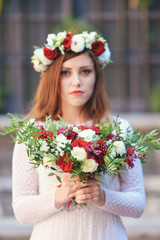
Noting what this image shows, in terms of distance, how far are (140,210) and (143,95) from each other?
901 centimetres

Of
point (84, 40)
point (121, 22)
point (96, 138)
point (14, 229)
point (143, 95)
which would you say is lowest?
point (14, 229)

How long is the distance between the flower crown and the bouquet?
510 mm

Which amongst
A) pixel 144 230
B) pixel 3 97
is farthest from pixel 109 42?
pixel 144 230

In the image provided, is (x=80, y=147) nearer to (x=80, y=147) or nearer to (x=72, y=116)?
(x=80, y=147)

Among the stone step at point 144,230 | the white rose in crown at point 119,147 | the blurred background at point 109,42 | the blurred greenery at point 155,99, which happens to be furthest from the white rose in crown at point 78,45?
the blurred background at point 109,42

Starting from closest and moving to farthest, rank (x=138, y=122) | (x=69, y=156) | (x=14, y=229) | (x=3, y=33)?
(x=69, y=156)
(x=14, y=229)
(x=138, y=122)
(x=3, y=33)

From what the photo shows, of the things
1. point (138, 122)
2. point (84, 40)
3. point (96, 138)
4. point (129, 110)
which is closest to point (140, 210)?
point (96, 138)

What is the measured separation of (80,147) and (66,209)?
451mm

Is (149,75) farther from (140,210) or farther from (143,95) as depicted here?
(140,210)

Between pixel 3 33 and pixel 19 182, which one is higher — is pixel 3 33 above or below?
above

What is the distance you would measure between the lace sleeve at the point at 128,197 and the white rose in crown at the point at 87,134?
12.9 inches

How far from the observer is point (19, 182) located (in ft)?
6.47

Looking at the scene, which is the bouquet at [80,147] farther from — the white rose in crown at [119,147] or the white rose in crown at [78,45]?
the white rose in crown at [78,45]

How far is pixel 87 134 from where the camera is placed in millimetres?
1707
